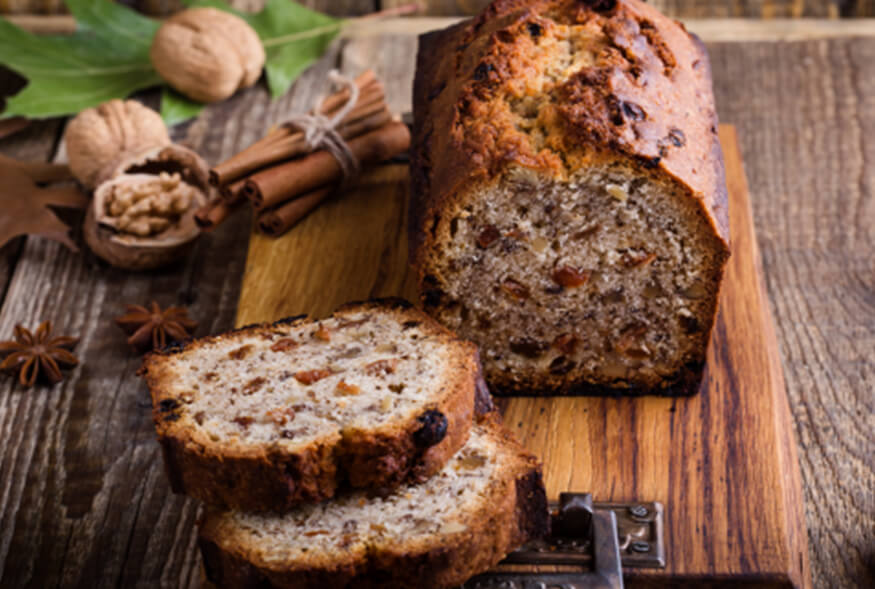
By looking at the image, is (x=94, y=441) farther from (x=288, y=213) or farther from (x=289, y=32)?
(x=289, y=32)

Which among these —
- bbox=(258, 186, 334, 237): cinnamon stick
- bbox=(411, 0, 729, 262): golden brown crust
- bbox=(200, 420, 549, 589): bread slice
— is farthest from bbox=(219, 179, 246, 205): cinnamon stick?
bbox=(200, 420, 549, 589): bread slice

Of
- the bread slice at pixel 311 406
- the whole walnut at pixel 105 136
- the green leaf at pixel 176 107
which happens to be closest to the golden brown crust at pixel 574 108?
the bread slice at pixel 311 406

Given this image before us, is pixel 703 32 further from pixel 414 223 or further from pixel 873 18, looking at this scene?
pixel 414 223

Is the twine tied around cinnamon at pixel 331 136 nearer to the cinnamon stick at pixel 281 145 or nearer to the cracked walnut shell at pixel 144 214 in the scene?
the cinnamon stick at pixel 281 145

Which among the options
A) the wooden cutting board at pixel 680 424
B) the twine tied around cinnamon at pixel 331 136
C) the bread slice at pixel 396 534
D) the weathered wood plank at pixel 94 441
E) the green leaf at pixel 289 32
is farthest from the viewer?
the green leaf at pixel 289 32

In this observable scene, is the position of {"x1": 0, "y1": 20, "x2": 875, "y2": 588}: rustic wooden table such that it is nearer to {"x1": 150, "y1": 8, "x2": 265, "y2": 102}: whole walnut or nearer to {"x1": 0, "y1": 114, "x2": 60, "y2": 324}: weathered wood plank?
{"x1": 0, "y1": 114, "x2": 60, "y2": 324}: weathered wood plank

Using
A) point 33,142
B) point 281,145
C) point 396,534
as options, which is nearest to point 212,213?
point 281,145
